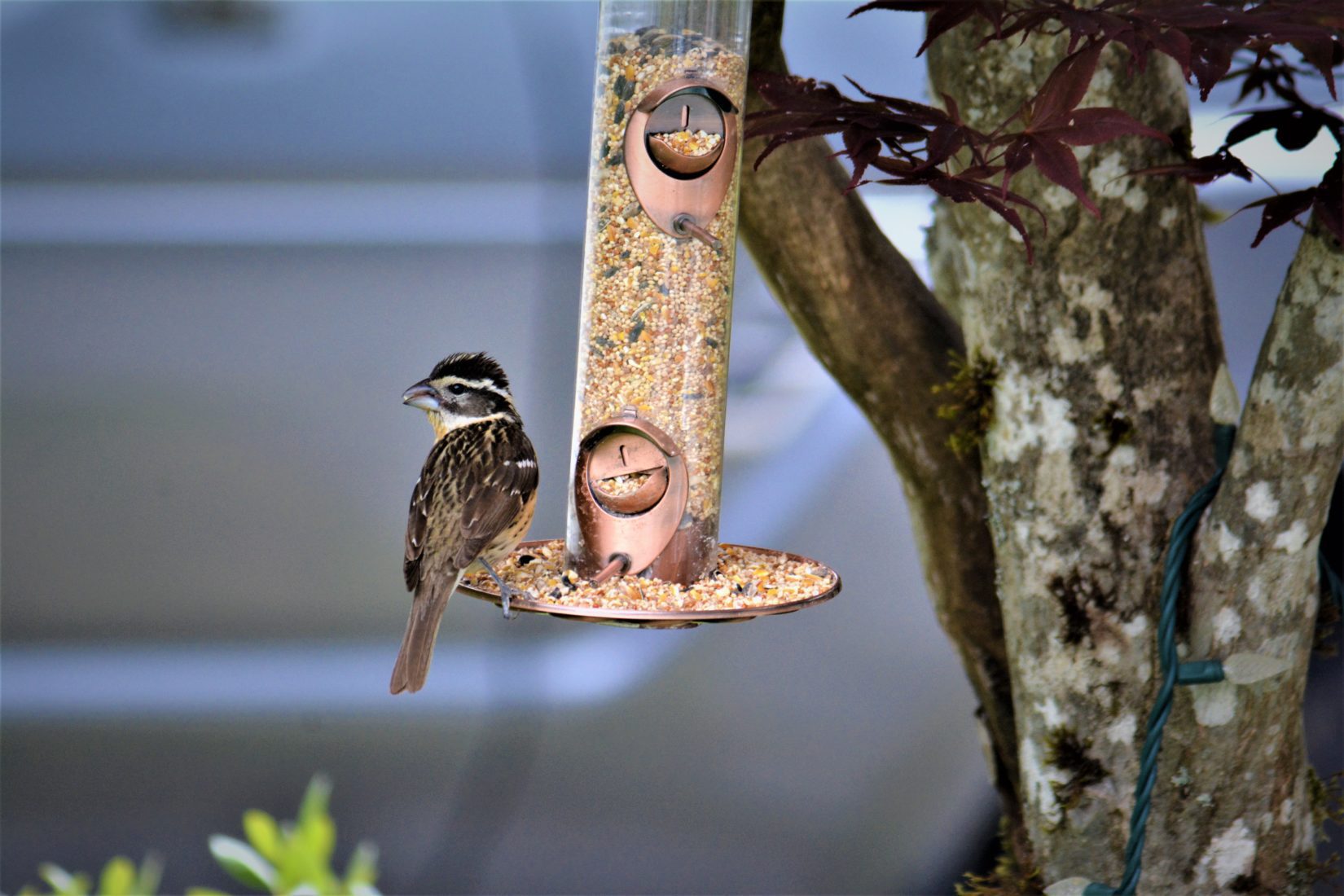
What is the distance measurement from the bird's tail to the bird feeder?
0.16m

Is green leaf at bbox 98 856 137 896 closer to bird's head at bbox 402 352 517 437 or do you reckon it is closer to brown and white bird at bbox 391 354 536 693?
Answer: brown and white bird at bbox 391 354 536 693

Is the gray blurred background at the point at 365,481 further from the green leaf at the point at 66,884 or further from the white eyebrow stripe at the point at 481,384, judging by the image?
the green leaf at the point at 66,884

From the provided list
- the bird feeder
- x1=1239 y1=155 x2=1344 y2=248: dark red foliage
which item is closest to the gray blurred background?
the bird feeder

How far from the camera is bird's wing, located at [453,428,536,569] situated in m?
1.86

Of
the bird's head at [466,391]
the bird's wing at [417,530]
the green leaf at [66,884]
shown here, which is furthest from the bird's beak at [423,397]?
the green leaf at [66,884]

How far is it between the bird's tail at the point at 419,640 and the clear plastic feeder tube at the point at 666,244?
0.25 m

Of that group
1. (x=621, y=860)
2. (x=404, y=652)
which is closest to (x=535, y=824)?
(x=621, y=860)

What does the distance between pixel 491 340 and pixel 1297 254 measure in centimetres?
198

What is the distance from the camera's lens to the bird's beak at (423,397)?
6.70 feet

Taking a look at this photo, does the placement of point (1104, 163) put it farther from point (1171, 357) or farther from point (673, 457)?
point (673, 457)

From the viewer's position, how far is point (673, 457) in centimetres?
200

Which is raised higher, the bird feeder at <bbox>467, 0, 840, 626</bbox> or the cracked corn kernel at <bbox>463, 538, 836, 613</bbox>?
the bird feeder at <bbox>467, 0, 840, 626</bbox>

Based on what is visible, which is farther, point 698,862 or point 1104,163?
point 698,862

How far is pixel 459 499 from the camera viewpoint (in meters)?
1.91
